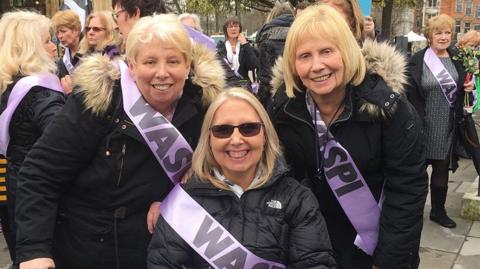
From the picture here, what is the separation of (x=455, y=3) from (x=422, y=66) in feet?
293

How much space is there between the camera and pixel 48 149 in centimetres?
211

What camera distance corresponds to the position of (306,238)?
199 cm

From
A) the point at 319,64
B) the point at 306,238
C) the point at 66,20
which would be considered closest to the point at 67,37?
the point at 66,20

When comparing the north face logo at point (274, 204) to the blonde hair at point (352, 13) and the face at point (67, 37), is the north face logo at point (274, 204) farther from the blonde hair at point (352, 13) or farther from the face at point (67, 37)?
the face at point (67, 37)

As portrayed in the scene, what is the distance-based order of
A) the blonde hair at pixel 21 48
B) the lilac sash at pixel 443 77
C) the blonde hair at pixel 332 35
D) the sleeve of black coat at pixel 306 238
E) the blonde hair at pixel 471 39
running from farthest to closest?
the blonde hair at pixel 471 39 < the lilac sash at pixel 443 77 < the blonde hair at pixel 21 48 < the blonde hair at pixel 332 35 < the sleeve of black coat at pixel 306 238

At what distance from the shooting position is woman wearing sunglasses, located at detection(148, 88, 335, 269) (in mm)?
2000

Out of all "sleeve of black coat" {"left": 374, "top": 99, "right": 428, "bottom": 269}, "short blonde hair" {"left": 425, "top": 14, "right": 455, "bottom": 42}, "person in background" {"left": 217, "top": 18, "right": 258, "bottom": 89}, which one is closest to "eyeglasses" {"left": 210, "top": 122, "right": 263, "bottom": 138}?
"sleeve of black coat" {"left": 374, "top": 99, "right": 428, "bottom": 269}

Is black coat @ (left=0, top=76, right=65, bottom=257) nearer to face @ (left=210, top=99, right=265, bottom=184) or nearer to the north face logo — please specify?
face @ (left=210, top=99, right=265, bottom=184)

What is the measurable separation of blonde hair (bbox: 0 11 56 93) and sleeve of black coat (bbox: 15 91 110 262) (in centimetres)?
94

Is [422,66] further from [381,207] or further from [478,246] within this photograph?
[381,207]

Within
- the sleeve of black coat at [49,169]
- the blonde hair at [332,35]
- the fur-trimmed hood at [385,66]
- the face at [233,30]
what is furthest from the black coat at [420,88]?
the face at [233,30]

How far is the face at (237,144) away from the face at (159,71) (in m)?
0.23

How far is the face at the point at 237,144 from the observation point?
81.4 inches

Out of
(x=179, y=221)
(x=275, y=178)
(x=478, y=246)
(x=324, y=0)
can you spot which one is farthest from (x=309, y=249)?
(x=478, y=246)
